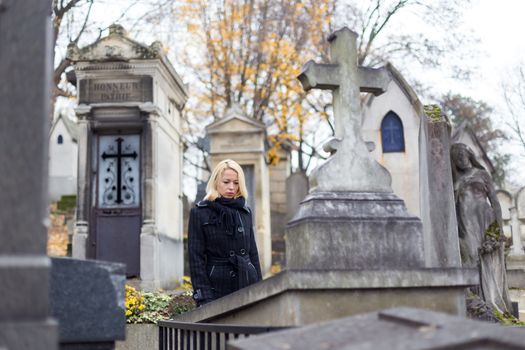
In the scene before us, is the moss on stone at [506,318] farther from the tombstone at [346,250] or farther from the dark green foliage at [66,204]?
the dark green foliage at [66,204]

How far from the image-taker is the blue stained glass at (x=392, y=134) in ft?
41.1

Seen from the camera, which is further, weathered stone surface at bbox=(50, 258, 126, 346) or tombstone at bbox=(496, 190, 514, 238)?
tombstone at bbox=(496, 190, 514, 238)

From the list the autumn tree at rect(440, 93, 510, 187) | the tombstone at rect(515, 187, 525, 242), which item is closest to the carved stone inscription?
the tombstone at rect(515, 187, 525, 242)

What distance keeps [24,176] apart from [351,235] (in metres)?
2.04

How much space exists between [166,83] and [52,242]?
8.45m

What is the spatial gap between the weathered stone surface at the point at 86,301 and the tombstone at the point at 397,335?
64 cm

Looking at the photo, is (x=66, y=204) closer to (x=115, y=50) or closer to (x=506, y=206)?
(x=115, y=50)

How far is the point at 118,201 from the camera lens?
12.0m

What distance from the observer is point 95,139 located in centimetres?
1202

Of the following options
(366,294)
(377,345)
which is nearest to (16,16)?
(377,345)

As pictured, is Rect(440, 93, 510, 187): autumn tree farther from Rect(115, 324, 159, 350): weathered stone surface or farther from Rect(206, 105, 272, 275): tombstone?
Rect(115, 324, 159, 350): weathered stone surface

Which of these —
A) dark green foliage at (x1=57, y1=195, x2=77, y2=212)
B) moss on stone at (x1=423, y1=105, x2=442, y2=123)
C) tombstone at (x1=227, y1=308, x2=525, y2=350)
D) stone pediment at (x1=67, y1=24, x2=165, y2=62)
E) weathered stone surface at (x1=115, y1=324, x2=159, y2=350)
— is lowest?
weathered stone surface at (x1=115, y1=324, x2=159, y2=350)

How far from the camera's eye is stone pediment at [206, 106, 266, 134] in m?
15.3

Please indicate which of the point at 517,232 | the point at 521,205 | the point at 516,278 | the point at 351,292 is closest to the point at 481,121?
the point at 521,205
